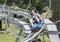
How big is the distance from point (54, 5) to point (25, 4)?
2.44 meters

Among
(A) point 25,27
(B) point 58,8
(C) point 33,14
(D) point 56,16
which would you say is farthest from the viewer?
(D) point 56,16

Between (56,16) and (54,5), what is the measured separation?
23.9 inches

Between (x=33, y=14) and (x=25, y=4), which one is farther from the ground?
(x=33, y=14)

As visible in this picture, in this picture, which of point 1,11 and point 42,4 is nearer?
point 1,11

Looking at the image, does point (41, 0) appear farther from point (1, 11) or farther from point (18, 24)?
point (18, 24)

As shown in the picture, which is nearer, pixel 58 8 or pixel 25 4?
pixel 58 8

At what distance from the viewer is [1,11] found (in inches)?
318

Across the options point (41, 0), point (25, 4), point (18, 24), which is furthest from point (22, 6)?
point (18, 24)

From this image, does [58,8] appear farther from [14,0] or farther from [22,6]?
[14,0]

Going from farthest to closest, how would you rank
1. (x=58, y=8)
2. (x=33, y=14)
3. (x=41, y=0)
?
(x=41, y=0)
(x=58, y=8)
(x=33, y=14)

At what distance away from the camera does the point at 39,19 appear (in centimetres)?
515

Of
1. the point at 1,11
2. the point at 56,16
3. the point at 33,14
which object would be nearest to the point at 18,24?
the point at 33,14

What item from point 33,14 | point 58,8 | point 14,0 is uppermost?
point 33,14

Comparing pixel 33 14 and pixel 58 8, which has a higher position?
pixel 33 14
